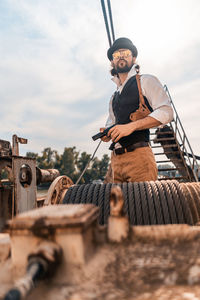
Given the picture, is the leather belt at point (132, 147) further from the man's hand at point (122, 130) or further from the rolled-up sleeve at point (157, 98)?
the rolled-up sleeve at point (157, 98)

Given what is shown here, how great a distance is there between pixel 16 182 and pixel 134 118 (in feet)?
13.2

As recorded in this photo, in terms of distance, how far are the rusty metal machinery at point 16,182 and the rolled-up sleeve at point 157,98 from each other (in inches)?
161

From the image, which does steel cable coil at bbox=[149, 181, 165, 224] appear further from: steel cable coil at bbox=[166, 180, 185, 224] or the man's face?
the man's face

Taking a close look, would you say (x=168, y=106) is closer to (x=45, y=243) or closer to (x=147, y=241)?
(x=147, y=241)

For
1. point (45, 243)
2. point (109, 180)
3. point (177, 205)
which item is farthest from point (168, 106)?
point (109, 180)

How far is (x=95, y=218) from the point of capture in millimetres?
1430

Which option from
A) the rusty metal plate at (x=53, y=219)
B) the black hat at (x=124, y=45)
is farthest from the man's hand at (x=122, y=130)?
the rusty metal plate at (x=53, y=219)

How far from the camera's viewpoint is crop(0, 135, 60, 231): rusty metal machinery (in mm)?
6078

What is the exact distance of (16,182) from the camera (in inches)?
239

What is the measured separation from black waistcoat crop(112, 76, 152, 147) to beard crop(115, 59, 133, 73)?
0.26 meters

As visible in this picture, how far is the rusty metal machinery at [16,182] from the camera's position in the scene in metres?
6.08

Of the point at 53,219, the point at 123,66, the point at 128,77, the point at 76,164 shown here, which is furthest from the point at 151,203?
the point at 76,164

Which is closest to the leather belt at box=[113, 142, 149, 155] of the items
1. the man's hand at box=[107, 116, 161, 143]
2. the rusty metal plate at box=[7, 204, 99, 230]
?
the man's hand at box=[107, 116, 161, 143]

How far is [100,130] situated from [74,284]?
8.49 feet
